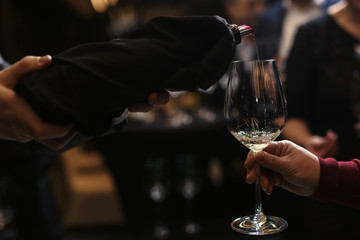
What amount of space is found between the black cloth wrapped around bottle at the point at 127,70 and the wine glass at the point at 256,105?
45mm

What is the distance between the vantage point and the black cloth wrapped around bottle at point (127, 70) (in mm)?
903

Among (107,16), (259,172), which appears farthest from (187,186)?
(107,16)

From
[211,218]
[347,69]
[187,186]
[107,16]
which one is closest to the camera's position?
[347,69]

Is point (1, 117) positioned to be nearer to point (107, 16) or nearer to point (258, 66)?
point (258, 66)

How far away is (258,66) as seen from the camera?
963 mm

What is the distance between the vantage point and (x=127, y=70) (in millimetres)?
919

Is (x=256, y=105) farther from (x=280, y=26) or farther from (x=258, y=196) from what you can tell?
(x=280, y=26)

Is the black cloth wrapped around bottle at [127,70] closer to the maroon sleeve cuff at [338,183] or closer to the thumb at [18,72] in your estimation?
the thumb at [18,72]

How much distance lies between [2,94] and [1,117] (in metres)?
0.05

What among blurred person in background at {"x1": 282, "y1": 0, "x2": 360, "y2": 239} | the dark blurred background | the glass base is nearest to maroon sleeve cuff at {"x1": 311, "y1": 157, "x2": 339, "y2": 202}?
the glass base

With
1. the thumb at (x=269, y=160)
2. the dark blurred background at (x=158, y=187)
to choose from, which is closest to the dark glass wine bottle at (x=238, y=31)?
the thumb at (x=269, y=160)

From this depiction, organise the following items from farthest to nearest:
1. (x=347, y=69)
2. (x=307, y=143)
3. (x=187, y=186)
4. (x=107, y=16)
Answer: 1. (x=107, y=16)
2. (x=187, y=186)
3. (x=307, y=143)
4. (x=347, y=69)

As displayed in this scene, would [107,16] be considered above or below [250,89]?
below

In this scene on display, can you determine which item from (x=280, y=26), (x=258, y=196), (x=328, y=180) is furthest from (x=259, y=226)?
(x=280, y=26)
